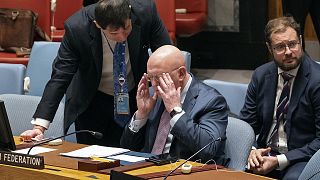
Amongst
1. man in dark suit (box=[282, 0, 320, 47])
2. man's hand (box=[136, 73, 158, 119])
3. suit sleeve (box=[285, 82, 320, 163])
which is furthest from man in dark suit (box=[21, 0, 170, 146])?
man in dark suit (box=[282, 0, 320, 47])

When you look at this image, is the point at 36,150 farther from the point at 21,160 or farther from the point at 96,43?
the point at 96,43

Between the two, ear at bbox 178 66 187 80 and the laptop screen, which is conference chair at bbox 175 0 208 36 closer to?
ear at bbox 178 66 187 80

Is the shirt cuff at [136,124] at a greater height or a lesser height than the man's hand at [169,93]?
lesser

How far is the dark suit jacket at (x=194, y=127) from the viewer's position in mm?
3623

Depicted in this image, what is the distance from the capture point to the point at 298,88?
407 centimetres

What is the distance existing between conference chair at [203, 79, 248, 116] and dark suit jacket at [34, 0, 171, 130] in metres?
0.44

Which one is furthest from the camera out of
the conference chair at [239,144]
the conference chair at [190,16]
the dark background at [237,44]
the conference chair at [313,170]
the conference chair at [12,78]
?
the dark background at [237,44]

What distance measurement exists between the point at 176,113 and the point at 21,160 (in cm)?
74

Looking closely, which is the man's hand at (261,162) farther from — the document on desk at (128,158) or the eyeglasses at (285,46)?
the document on desk at (128,158)

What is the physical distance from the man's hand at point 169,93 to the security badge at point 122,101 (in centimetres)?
59

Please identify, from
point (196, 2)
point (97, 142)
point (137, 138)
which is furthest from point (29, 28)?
point (137, 138)

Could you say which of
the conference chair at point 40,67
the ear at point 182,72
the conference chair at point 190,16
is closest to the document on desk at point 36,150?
the ear at point 182,72

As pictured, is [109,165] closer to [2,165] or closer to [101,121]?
[2,165]

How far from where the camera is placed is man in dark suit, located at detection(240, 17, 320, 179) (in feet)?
13.0
